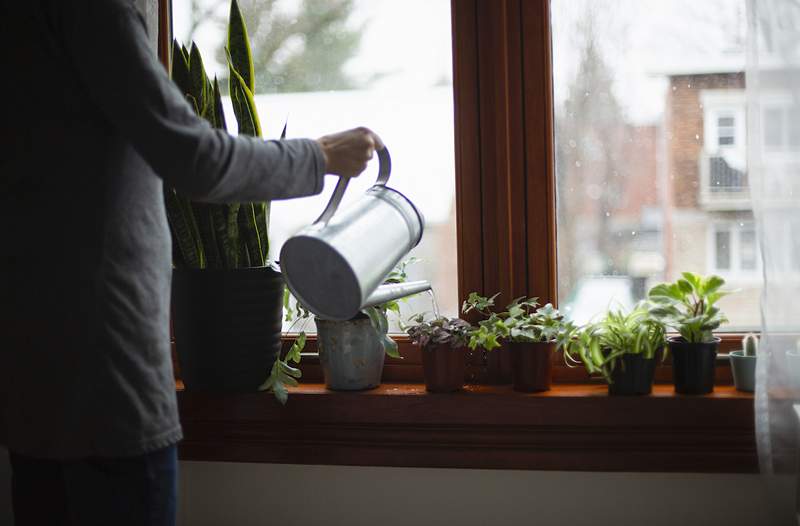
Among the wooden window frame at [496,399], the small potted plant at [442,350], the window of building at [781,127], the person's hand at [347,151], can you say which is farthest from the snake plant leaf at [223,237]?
the window of building at [781,127]

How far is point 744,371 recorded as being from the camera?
146cm

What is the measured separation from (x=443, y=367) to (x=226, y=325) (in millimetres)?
440

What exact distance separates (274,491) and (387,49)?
1.00m

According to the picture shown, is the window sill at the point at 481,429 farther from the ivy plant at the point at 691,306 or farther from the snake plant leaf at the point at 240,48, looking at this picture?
the snake plant leaf at the point at 240,48

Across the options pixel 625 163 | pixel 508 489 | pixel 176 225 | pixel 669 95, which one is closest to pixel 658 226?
pixel 625 163

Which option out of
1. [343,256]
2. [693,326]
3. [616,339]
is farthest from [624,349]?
[343,256]

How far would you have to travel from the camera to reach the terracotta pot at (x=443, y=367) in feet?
4.96

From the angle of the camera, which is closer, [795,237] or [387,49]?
[795,237]

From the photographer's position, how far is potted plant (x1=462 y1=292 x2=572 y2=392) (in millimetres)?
1472

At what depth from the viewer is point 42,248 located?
36.5 inches

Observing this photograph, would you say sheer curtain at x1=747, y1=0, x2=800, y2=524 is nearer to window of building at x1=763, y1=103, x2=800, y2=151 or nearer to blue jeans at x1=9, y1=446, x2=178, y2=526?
window of building at x1=763, y1=103, x2=800, y2=151

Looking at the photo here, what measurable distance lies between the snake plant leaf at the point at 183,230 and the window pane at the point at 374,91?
25 centimetres

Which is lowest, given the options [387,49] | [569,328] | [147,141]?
[569,328]

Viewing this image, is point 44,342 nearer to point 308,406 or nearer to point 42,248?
point 42,248
